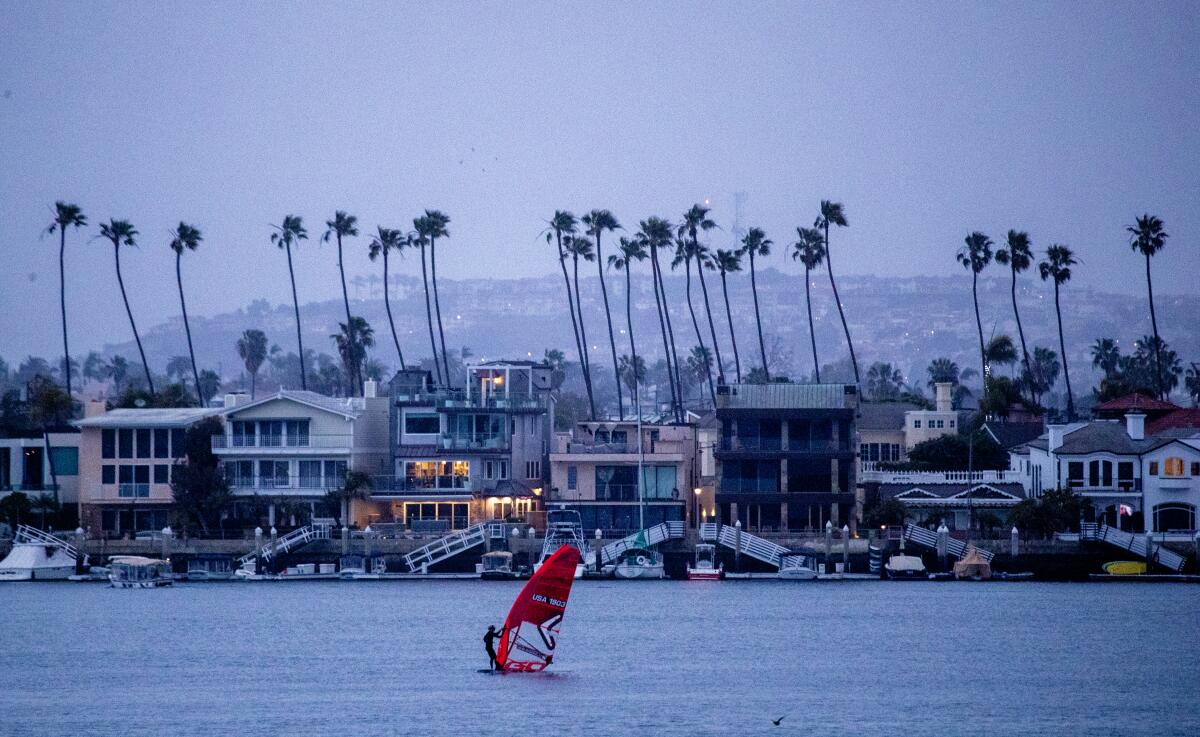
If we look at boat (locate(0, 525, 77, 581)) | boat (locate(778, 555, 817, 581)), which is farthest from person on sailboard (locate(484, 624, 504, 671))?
boat (locate(0, 525, 77, 581))

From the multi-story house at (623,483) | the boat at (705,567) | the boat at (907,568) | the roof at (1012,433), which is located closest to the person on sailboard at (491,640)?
the boat at (705,567)

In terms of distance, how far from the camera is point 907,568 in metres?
98.9

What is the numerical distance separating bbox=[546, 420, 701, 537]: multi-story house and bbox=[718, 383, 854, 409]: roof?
5439 millimetres

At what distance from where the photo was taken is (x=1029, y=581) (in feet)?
327

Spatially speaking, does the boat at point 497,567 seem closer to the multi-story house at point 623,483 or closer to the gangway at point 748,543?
the multi-story house at point 623,483

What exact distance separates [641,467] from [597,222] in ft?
145

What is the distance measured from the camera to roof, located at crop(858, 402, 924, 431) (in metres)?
137

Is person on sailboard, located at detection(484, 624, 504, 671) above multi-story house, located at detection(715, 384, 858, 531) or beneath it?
beneath

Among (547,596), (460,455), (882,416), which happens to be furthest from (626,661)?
(882,416)

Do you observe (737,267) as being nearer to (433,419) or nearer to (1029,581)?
(433,419)

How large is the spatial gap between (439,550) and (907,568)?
75.4 feet

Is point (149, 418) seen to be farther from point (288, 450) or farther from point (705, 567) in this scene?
point (705, 567)

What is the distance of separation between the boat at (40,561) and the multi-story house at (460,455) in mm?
15273

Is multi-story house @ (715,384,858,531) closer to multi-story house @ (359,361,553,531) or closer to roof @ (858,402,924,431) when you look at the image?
multi-story house @ (359,361,553,531)
